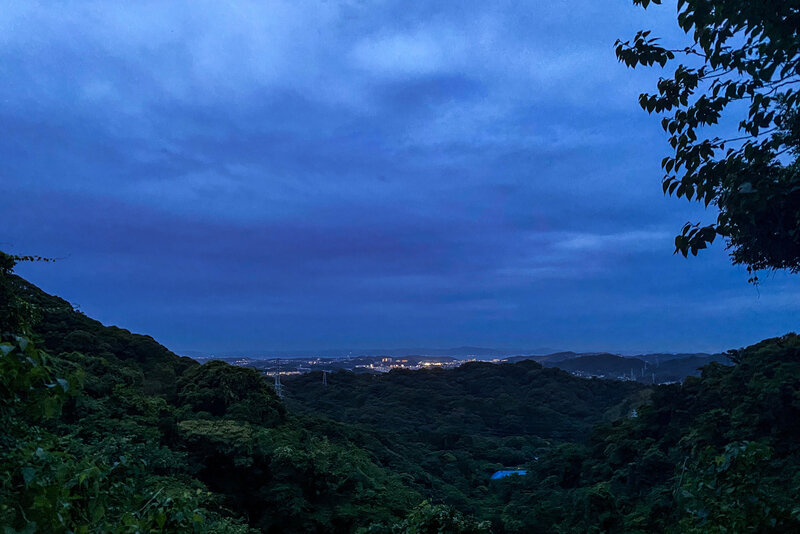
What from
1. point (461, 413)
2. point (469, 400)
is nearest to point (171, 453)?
point (461, 413)

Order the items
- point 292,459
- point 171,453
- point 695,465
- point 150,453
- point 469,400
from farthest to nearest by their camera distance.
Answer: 1. point 469,400
2. point 292,459
3. point 171,453
4. point 150,453
5. point 695,465

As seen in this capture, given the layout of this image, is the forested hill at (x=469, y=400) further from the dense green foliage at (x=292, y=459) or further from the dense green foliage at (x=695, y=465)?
the dense green foliage at (x=695, y=465)

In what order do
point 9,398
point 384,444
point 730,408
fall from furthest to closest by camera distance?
point 384,444 → point 730,408 → point 9,398

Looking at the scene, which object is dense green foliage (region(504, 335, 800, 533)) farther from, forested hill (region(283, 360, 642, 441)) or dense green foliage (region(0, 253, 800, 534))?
forested hill (region(283, 360, 642, 441))

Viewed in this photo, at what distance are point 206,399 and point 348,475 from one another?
8.23 metres

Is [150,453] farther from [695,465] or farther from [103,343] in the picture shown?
[103,343]

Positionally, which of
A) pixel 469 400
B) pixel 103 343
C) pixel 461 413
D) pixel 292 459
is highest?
pixel 103 343

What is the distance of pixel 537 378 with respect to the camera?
195 ft

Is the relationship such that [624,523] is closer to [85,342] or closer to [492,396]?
[85,342]

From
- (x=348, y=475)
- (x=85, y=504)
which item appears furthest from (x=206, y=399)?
(x=85, y=504)

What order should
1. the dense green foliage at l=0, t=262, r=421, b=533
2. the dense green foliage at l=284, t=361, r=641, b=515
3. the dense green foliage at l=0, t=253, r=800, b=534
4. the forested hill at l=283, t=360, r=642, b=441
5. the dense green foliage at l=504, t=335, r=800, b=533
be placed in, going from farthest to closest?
the forested hill at l=283, t=360, r=642, b=441
the dense green foliage at l=284, t=361, r=641, b=515
the dense green foliage at l=504, t=335, r=800, b=533
the dense green foliage at l=0, t=253, r=800, b=534
the dense green foliage at l=0, t=262, r=421, b=533

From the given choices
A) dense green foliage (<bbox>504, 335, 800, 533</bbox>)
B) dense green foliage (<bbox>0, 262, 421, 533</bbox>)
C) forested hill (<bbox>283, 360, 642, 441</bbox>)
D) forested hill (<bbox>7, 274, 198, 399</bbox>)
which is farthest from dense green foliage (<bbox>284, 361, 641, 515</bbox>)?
forested hill (<bbox>7, 274, 198, 399</bbox>)

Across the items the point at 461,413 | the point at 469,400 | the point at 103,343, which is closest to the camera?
the point at 103,343

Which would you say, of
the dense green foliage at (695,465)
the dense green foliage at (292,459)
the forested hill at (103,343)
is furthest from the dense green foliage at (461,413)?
the forested hill at (103,343)
